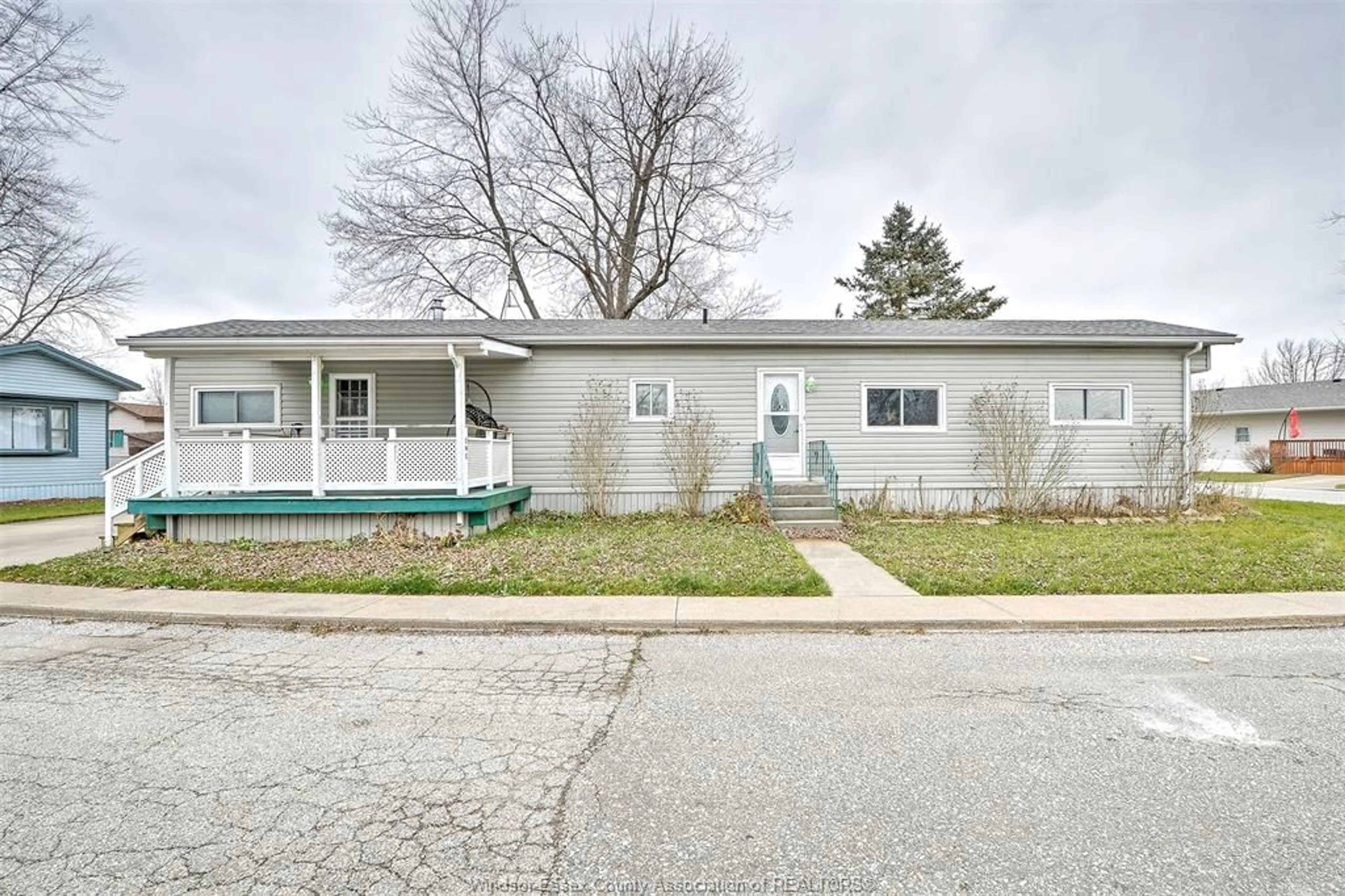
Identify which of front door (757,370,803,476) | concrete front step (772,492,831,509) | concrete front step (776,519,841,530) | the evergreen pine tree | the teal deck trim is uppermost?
the evergreen pine tree

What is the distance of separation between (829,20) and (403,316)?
16.8 metres

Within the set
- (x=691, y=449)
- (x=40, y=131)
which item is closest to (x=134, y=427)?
(x=40, y=131)

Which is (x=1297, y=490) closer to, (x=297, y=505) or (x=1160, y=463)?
(x=1160, y=463)

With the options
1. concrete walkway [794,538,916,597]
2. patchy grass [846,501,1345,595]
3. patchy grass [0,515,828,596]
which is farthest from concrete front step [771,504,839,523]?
concrete walkway [794,538,916,597]

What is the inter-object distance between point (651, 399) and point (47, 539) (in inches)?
424

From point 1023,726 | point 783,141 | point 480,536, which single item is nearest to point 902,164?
point 783,141

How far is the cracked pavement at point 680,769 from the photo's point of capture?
7.32 feet

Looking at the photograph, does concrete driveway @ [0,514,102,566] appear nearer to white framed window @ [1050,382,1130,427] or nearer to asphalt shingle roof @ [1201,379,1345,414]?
white framed window @ [1050,382,1130,427]

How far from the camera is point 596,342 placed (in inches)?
466

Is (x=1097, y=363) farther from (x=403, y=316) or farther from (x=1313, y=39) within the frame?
(x=403, y=316)

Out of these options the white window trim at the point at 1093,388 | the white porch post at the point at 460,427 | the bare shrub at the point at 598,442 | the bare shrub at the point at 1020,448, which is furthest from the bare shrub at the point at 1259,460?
the white porch post at the point at 460,427

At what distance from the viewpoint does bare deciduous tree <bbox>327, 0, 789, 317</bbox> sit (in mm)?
21906

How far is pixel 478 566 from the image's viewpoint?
7.59 metres

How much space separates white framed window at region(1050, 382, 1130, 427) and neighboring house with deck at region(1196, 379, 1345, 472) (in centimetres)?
1949
